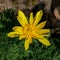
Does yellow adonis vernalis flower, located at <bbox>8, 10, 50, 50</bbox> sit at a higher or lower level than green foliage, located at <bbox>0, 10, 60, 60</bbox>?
higher

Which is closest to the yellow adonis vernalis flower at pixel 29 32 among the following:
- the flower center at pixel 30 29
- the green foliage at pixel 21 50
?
the flower center at pixel 30 29

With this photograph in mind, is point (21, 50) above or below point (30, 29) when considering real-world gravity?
below

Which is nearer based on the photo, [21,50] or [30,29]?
[30,29]

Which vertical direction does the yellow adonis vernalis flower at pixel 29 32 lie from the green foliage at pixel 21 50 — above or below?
above

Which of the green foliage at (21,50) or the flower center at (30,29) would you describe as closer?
the flower center at (30,29)

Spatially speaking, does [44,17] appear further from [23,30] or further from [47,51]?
[23,30]

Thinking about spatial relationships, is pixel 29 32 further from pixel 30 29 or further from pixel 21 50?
pixel 21 50

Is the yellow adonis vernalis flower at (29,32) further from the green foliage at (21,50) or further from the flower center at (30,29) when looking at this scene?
the green foliage at (21,50)

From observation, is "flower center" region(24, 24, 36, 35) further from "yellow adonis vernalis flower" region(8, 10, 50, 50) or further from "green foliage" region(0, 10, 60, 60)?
"green foliage" region(0, 10, 60, 60)

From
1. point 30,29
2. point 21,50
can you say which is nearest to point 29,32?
point 30,29

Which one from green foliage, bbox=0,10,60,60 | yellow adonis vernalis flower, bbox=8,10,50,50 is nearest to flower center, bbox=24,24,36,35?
yellow adonis vernalis flower, bbox=8,10,50,50

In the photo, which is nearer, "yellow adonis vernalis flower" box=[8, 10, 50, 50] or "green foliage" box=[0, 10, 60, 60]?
"yellow adonis vernalis flower" box=[8, 10, 50, 50]
